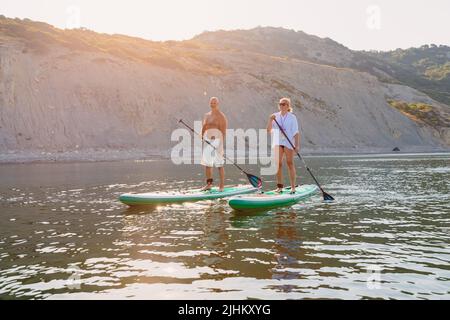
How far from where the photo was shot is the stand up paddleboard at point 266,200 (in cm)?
1277

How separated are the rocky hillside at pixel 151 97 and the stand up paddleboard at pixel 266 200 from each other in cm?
4127

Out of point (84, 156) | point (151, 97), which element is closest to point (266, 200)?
point (84, 156)

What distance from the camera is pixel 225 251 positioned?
28.5ft

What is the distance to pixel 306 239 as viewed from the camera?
9.62 meters

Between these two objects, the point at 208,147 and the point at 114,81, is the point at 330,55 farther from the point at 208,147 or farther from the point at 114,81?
the point at 208,147

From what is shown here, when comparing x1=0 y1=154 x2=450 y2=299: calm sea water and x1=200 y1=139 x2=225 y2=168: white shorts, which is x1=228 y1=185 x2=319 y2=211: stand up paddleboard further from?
x1=200 y1=139 x2=225 y2=168: white shorts

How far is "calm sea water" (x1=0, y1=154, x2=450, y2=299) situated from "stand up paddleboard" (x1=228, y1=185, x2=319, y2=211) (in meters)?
0.29

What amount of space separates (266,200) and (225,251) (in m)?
4.81

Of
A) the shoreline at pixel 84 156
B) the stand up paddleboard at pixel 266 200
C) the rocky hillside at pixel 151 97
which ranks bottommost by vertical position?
the stand up paddleboard at pixel 266 200

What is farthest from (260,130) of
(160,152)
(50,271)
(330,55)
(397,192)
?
(330,55)
